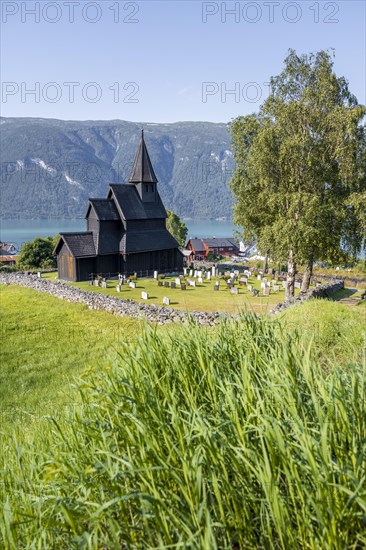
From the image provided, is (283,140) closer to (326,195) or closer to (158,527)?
(326,195)

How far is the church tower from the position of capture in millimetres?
42000

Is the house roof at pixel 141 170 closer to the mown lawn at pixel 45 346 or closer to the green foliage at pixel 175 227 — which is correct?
the mown lawn at pixel 45 346

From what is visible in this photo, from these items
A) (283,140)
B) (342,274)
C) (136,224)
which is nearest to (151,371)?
(283,140)

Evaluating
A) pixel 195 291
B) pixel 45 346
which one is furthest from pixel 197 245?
pixel 45 346

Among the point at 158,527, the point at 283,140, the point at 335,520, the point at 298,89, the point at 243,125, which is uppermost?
the point at 298,89

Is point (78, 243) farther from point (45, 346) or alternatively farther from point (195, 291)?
point (45, 346)

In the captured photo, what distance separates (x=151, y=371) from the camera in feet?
13.2

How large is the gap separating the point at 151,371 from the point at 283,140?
2107cm

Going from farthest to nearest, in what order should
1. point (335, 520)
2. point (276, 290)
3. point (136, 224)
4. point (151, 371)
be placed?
point (136, 224) → point (276, 290) → point (151, 371) → point (335, 520)

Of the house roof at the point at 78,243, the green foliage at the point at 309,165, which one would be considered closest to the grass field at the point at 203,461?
the green foliage at the point at 309,165

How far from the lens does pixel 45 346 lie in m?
17.6

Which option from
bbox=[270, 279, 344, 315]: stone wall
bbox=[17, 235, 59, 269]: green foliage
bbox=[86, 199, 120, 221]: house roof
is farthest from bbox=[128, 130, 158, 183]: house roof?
bbox=[270, 279, 344, 315]: stone wall

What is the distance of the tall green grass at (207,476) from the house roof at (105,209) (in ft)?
118

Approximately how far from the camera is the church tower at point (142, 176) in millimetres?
42000
